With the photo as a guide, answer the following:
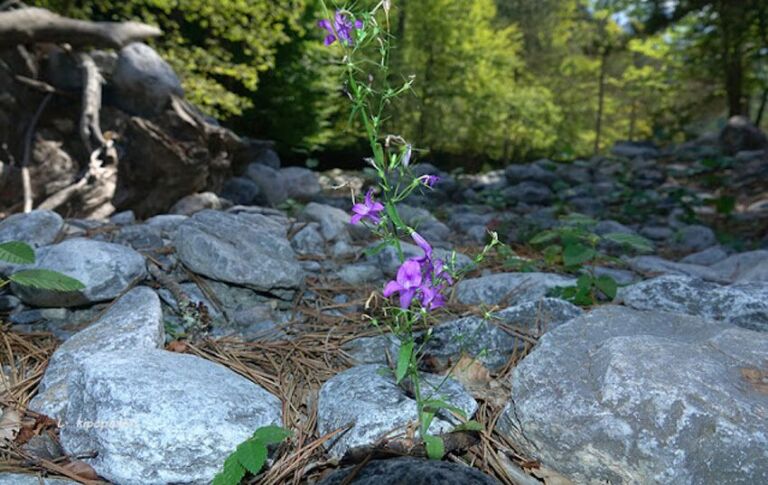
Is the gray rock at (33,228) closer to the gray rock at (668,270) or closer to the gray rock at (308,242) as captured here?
the gray rock at (308,242)

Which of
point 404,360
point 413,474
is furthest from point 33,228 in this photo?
point 413,474

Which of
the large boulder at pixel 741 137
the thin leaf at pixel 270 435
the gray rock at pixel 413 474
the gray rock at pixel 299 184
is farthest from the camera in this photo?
the large boulder at pixel 741 137

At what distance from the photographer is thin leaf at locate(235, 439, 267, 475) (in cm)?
123

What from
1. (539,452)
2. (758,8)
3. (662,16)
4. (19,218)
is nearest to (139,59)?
(19,218)

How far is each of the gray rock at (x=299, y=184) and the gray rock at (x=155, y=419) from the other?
6460mm

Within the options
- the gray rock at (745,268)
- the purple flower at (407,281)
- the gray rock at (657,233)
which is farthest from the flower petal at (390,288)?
the gray rock at (657,233)

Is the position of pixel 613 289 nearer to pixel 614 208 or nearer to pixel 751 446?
pixel 751 446

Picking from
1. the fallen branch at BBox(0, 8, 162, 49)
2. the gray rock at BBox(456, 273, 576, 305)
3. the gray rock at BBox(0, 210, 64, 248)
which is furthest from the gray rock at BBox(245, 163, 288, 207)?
the gray rock at BBox(456, 273, 576, 305)

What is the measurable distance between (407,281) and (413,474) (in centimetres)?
38

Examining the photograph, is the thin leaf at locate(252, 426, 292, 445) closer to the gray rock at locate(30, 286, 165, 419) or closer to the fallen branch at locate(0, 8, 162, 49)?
the gray rock at locate(30, 286, 165, 419)

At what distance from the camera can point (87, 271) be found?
2094 mm

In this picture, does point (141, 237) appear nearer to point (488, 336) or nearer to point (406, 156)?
point (488, 336)

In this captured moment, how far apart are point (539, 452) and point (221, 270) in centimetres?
140

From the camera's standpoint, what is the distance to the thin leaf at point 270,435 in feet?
4.34
